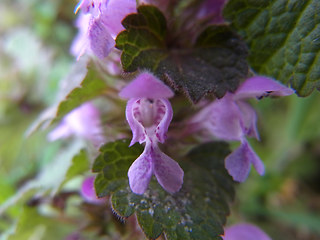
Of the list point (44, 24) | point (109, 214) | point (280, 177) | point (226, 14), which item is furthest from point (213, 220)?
point (44, 24)

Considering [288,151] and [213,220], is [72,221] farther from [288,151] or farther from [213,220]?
[288,151]

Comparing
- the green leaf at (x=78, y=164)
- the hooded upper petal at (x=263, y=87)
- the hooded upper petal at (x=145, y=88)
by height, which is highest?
the hooded upper petal at (x=145, y=88)

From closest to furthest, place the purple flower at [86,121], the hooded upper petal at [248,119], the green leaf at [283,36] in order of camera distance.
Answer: the green leaf at [283,36] < the hooded upper petal at [248,119] < the purple flower at [86,121]

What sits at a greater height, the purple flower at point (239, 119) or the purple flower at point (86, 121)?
the purple flower at point (86, 121)

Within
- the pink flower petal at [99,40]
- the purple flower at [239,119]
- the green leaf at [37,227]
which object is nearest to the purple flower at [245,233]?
the purple flower at [239,119]

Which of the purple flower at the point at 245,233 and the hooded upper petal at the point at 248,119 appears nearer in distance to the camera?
the hooded upper petal at the point at 248,119

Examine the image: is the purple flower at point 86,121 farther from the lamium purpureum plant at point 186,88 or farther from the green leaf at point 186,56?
the green leaf at point 186,56

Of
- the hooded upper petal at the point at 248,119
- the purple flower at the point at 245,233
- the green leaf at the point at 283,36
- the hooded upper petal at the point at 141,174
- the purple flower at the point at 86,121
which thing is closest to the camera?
the hooded upper petal at the point at 141,174
